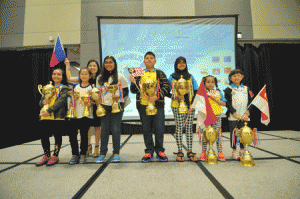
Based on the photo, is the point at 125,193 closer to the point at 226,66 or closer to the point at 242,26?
the point at 226,66

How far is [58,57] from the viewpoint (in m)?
2.06

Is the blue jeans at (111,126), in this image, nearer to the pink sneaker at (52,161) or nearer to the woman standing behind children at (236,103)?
the pink sneaker at (52,161)

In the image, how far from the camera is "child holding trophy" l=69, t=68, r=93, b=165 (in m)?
1.87

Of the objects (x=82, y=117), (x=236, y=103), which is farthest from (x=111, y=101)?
(x=236, y=103)

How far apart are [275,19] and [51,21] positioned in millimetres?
6577

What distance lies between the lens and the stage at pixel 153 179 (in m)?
1.15

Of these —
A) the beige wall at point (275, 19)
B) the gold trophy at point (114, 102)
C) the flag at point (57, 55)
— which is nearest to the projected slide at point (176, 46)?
the beige wall at point (275, 19)

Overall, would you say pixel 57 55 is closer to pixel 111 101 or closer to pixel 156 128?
pixel 111 101

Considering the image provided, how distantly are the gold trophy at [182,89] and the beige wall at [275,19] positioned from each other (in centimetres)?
397

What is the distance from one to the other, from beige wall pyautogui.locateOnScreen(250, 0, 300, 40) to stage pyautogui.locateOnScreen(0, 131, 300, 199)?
392cm

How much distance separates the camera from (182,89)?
5.94ft

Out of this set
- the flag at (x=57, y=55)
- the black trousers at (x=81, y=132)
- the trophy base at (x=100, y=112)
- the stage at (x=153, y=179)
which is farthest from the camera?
the flag at (x=57, y=55)

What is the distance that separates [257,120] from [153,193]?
4777mm

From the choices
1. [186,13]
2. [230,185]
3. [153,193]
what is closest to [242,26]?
[186,13]
